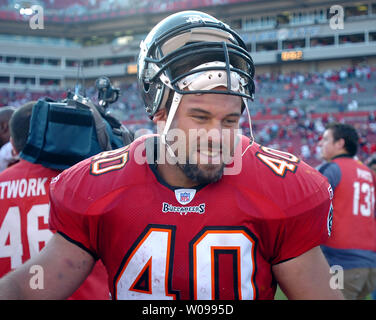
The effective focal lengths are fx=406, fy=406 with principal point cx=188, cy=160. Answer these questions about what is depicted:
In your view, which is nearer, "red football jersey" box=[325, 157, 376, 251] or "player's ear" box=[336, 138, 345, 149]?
"red football jersey" box=[325, 157, 376, 251]

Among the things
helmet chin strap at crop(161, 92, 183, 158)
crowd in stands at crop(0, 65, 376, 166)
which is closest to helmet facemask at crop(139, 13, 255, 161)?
helmet chin strap at crop(161, 92, 183, 158)

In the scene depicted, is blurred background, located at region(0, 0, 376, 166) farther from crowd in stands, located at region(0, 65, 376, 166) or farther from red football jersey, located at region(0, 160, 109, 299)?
red football jersey, located at region(0, 160, 109, 299)

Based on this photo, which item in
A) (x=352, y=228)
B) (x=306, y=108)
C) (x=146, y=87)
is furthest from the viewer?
(x=306, y=108)

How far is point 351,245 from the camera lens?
3338 millimetres

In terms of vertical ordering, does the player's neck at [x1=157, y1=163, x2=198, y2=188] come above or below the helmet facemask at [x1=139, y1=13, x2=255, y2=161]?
below

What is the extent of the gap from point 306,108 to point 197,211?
18068mm

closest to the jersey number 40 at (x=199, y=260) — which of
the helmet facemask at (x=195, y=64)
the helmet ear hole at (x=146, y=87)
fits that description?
the helmet facemask at (x=195, y=64)

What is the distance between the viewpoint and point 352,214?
133 inches

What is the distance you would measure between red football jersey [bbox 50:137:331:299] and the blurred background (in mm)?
9482

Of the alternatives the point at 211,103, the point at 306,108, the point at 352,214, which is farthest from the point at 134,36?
the point at 211,103

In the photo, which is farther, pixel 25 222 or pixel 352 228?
pixel 352 228

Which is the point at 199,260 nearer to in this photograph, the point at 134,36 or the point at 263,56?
the point at 263,56

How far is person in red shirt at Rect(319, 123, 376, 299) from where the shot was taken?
3.33 metres
